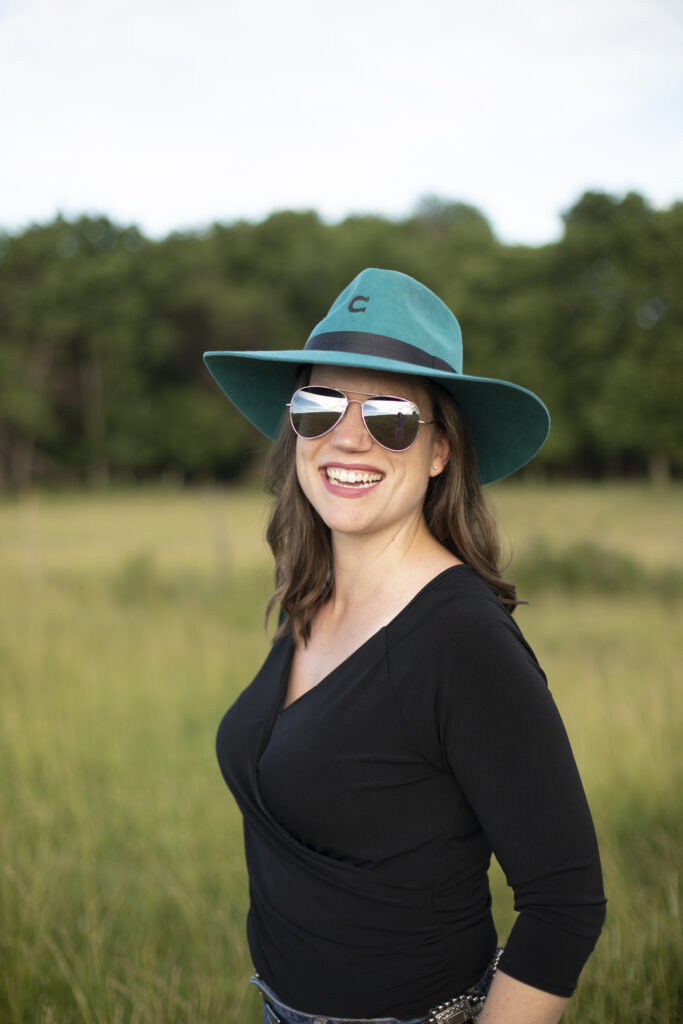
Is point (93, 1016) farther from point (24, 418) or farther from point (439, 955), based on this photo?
point (24, 418)

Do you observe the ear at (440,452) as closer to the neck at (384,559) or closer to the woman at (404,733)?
the woman at (404,733)

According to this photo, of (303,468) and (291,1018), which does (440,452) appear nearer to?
(303,468)

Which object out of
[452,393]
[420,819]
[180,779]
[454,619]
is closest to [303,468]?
[452,393]

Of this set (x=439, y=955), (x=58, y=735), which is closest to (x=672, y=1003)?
(x=439, y=955)

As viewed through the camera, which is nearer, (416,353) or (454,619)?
(454,619)

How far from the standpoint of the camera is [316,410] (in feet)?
5.52

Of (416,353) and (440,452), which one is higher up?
(416,353)

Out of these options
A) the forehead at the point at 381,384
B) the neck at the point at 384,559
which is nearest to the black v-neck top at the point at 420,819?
the neck at the point at 384,559

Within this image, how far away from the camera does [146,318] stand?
4206 cm

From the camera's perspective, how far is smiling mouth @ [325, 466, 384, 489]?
1643 mm

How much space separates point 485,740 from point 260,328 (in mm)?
42006

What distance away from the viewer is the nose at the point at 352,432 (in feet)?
5.38

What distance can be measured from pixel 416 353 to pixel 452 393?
0.54 feet

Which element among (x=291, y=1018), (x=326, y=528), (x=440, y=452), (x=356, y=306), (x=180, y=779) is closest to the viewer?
(x=291, y=1018)
